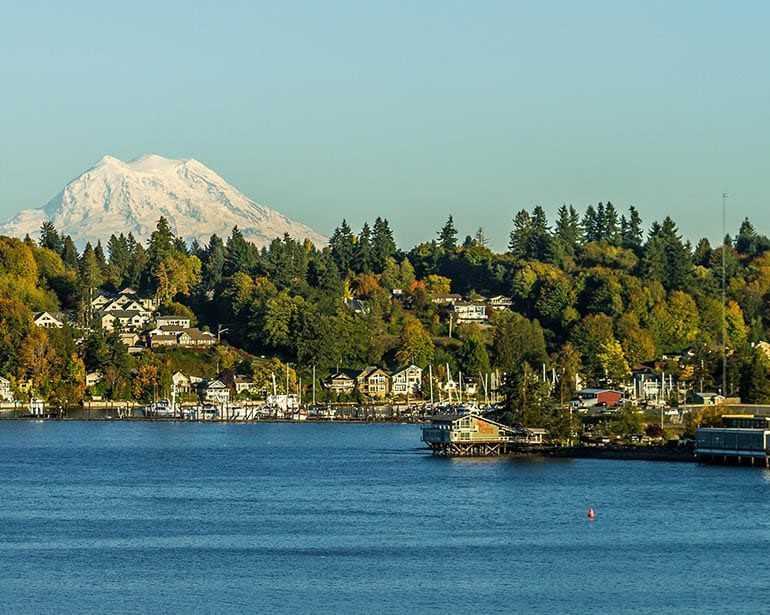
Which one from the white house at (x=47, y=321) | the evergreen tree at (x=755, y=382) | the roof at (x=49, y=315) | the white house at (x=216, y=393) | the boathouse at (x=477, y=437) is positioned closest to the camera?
the boathouse at (x=477, y=437)

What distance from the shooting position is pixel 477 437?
340 ft

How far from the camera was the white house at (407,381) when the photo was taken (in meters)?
A: 164

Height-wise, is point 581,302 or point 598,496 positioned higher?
point 581,302

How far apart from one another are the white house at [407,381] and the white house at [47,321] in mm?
30793

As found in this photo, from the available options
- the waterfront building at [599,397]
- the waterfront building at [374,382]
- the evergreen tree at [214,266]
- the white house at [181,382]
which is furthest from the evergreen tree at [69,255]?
the waterfront building at [599,397]

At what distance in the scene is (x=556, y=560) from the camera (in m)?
61.2

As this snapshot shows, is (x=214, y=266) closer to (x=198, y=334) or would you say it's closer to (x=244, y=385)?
(x=198, y=334)

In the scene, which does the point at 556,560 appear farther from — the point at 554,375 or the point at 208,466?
the point at 554,375

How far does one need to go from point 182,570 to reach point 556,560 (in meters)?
12.8

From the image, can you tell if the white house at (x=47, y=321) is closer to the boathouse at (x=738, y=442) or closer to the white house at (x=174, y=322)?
the white house at (x=174, y=322)

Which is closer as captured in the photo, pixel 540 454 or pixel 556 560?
pixel 556 560

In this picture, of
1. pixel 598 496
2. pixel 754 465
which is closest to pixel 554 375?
pixel 754 465

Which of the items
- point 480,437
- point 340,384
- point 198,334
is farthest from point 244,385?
point 480,437

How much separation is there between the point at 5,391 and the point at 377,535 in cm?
9418
